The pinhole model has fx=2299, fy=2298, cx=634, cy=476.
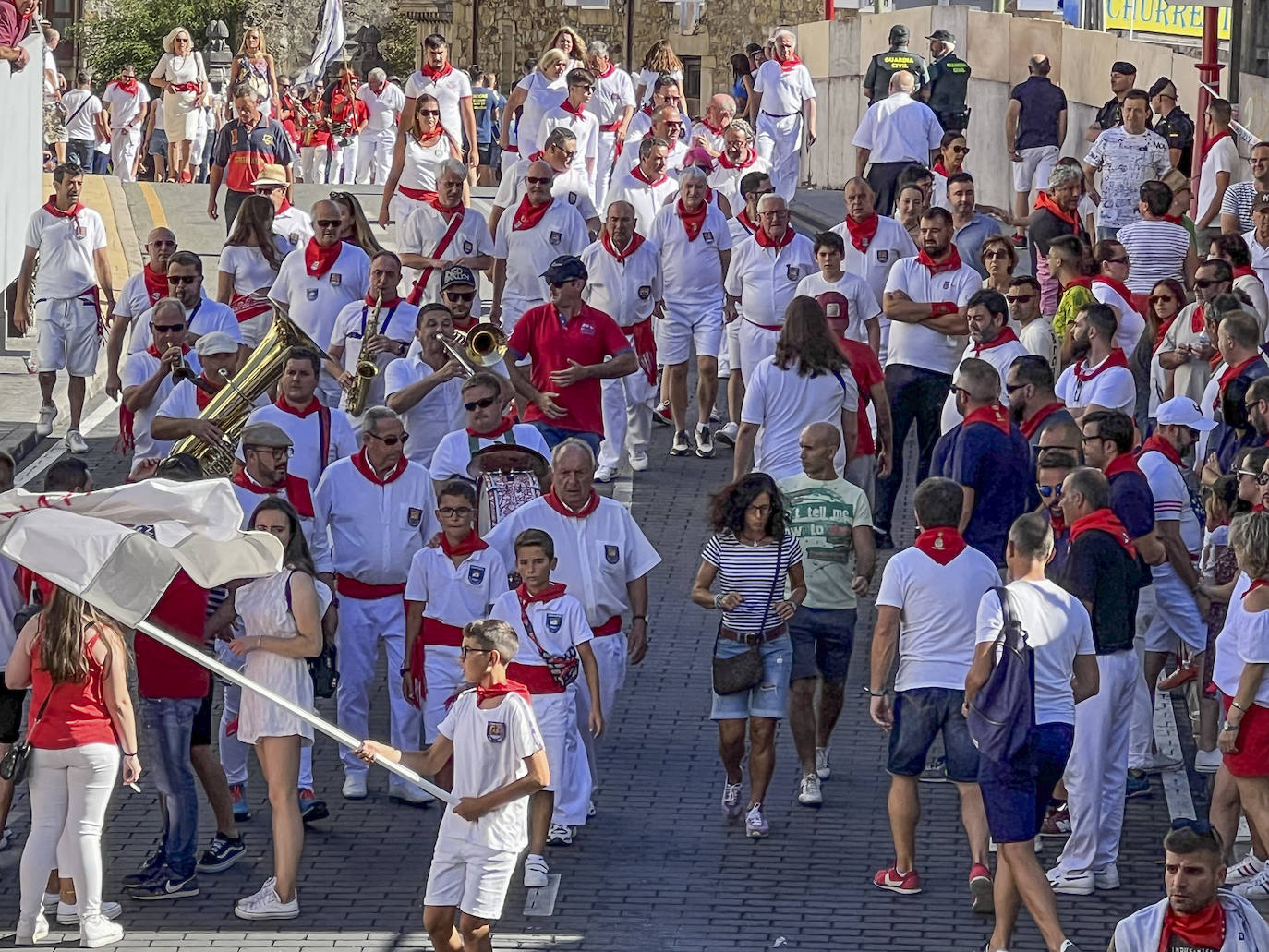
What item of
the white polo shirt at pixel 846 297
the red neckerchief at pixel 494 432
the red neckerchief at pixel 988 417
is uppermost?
the white polo shirt at pixel 846 297

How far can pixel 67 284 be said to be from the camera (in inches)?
634

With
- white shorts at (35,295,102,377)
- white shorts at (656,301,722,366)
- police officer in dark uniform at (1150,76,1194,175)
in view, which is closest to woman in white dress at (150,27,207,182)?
white shorts at (35,295,102,377)

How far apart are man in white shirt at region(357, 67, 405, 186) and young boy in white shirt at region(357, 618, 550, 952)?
775 inches

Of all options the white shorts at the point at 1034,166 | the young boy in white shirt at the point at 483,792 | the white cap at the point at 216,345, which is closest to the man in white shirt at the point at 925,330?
the white cap at the point at 216,345

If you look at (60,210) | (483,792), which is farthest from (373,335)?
(483,792)

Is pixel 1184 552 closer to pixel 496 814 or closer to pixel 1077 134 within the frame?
pixel 496 814

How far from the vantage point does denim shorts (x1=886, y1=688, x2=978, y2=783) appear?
368 inches

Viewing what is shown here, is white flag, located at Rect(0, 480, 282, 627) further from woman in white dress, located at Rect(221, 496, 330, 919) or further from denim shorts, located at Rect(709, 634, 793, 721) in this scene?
denim shorts, located at Rect(709, 634, 793, 721)

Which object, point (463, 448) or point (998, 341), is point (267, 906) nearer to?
point (463, 448)

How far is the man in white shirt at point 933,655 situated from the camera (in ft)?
30.6

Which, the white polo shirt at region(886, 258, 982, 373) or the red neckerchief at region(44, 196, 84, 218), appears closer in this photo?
the white polo shirt at region(886, 258, 982, 373)

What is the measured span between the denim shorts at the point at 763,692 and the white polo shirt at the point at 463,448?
170 cm

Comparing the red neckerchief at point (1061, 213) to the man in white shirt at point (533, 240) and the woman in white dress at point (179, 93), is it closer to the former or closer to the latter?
the man in white shirt at point (533, 240)

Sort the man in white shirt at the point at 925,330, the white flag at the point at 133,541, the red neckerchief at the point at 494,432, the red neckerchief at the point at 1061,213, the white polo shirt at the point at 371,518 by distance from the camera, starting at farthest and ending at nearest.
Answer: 1. the red neckerchief at the point at 1061,213
2. the man in white shirt at the point at 925,330
3. the red neckerchief at the point at 494,432
4. the white polo shirt at the point at 371,518
5. the white flag at the point at 133,541
